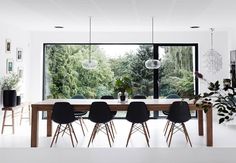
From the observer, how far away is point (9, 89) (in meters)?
6.21

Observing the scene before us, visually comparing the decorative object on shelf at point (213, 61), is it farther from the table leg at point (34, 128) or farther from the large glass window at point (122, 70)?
the table leg at point (34, 128)

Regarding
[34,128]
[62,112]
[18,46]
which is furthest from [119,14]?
[18,46]

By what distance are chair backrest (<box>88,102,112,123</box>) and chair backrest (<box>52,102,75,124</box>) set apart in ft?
1.16

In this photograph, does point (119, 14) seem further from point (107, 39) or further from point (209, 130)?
point (209, 130)

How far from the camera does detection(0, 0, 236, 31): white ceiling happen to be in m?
4.57

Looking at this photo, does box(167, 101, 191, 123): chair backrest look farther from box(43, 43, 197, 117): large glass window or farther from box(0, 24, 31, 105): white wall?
box(0, 24, 31, 105): white wall

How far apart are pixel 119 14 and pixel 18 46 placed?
118 inches

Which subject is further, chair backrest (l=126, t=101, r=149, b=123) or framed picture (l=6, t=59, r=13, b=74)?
framed picture (l=6, t=59, r=13, b=74)

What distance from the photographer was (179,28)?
23.6 ft

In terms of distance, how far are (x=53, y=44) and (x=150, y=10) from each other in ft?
12.4

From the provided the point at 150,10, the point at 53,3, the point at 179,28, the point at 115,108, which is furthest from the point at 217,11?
the point at 53,3

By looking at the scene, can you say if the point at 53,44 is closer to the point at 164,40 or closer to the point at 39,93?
the point at 39,93

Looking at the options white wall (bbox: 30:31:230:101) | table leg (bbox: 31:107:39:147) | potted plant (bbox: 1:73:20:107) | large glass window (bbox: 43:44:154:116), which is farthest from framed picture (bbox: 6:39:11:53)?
table leg (bbox: 31:107:39:147)

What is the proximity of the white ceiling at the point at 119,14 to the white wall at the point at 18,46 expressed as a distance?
0.25m
